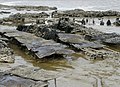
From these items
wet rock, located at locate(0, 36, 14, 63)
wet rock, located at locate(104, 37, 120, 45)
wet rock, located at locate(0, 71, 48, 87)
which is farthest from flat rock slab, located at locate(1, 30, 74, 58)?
wet rock, located at locate(0, 71, 48, 87)

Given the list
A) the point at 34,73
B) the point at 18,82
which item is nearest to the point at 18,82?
the point at 18,82

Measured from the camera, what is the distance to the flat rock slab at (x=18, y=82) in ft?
43.4

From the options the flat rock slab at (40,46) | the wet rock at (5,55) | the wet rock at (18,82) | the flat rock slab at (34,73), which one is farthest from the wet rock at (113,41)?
the wet rock at (18,82)

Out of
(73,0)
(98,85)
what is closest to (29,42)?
(98,85)

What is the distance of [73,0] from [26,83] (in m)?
79.8

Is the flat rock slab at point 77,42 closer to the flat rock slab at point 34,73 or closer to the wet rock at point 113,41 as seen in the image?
the wet rock at point 113,41

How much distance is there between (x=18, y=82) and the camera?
13570 millimetres

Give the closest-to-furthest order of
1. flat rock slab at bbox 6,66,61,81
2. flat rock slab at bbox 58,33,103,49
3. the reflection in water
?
flat rock slab at bbox 6,66,61,81 < the reflection in water < flat rock slab at bbox 58,33,103,49

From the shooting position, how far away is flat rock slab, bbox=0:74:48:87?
43.4ft

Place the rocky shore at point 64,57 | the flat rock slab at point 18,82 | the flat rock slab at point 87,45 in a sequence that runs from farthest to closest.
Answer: the flat rock slab at point 87,45 → the rocky shore at point 64,57 → the flat rock slab at point 18,82

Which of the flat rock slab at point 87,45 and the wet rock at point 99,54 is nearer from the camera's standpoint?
the wet rock at point 99,54

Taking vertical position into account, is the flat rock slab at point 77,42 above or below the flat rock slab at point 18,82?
below

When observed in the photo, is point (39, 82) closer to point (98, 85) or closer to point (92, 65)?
point (98, 85)

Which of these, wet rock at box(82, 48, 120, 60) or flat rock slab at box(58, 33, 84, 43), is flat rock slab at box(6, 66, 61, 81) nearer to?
wet rock at box(82, 48, 120, 60)
